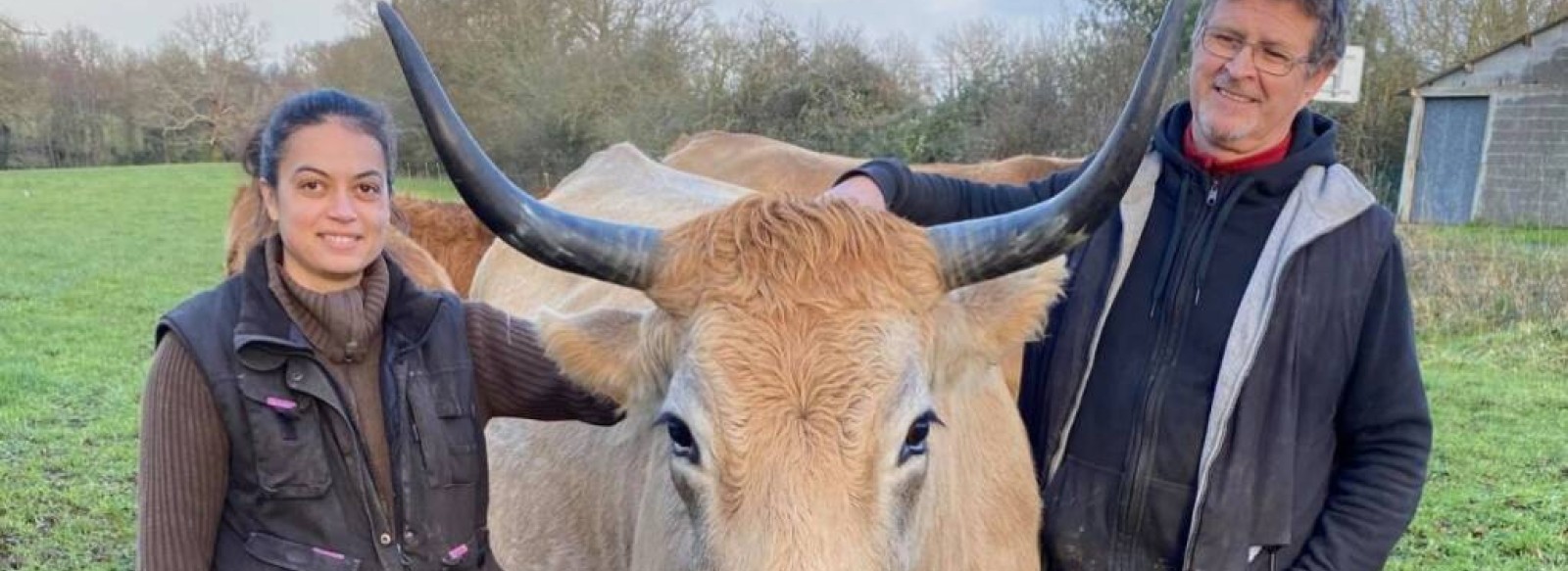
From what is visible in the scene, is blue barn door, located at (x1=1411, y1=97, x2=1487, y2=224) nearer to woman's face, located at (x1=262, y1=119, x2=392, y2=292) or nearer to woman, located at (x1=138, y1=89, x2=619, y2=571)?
woman, located at (x1=138, y1=89, x2=619, y2=571)

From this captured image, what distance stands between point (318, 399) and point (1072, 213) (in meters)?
1.79

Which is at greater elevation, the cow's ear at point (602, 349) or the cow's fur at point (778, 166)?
the cow's fur at point (778, 166)

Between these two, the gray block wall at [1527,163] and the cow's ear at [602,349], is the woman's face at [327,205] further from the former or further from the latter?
the gray block wall at [1527,163]

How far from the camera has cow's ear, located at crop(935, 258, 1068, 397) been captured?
301cm

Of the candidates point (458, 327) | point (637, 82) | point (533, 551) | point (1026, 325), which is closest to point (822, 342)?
point (1026, 325)

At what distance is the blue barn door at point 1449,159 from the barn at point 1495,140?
0.07 feet

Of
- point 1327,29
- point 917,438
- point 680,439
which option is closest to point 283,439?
point 680,439

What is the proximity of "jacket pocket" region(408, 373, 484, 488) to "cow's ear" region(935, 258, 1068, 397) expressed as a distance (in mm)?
1200

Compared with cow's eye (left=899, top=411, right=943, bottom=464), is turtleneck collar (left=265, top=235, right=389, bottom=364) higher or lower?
higher

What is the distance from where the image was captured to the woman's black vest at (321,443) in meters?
2.71

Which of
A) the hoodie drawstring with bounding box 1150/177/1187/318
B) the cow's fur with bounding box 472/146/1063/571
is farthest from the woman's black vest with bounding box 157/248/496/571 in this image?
the hoodie drawstring with bounding box 1150/177/1187/318

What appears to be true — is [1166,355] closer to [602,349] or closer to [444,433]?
[602,349]

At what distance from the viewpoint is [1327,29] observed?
117 inches

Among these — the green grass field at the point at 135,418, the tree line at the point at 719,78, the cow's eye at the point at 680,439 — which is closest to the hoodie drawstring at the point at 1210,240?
the cow's eye at the point at 680,439
